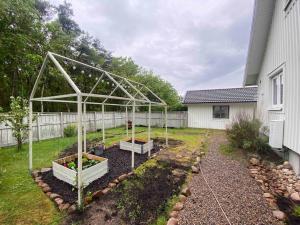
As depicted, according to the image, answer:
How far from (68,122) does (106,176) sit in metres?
7.81

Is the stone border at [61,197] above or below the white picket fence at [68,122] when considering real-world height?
below


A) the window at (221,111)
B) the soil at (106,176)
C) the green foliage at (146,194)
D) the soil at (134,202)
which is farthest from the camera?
the window at (221,111)

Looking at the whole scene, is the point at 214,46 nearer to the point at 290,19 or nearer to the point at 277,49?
the point at 277,49

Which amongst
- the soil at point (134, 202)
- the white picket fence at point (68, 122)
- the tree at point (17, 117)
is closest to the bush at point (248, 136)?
the soil at point (134, 202)

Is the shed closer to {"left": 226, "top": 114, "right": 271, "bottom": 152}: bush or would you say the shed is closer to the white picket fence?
the white picket fence

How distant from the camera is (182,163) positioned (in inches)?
219

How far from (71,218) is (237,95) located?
14.9m

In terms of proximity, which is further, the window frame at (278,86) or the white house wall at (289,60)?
the window frame at (278,86)

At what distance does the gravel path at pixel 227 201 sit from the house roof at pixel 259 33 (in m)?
5.46

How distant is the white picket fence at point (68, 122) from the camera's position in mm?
7972

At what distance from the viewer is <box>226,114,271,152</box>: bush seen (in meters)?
6.22

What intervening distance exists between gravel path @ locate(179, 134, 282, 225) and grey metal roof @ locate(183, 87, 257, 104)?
10.4 metres

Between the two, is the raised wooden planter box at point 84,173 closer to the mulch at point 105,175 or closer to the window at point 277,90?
the mulch at point 105,175

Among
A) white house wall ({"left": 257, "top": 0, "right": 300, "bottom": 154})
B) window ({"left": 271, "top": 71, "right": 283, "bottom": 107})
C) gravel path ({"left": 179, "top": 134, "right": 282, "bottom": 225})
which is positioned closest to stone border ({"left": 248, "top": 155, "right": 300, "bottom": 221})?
gravel path ({"left": 179, "top": 134, "right": 282, "bottom": 225})
